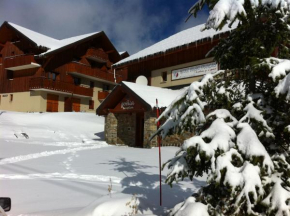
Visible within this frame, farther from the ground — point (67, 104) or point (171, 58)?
point (171, 58)

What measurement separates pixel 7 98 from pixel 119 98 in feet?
66.7

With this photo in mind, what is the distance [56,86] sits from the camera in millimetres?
28141

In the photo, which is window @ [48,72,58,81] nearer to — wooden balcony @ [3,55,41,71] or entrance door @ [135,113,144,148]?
wooden balcony @ [3,55,41,71]

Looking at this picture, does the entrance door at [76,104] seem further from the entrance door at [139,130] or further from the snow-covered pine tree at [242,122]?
the snow-covered pine tree at [242,122]

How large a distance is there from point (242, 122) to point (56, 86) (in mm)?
27403

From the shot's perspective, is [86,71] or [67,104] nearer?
[67,104]

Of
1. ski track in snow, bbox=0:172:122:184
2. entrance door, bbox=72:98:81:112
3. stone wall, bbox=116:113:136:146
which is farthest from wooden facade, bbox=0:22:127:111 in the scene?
ski track in snow, bbox=0:172:122:184

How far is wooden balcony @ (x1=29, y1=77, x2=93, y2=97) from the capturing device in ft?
88.3

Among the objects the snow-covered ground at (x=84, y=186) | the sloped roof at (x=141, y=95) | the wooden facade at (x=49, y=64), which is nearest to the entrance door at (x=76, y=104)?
the wooden facade at (x=49, y=64)

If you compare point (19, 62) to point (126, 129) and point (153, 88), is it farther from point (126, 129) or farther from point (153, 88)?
point (153, 88)

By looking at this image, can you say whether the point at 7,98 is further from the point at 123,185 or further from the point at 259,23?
the point at 259,23

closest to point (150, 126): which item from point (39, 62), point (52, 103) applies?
point (52, 103)

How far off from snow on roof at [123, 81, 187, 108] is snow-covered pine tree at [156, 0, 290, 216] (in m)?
9.75

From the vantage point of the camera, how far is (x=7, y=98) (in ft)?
100
